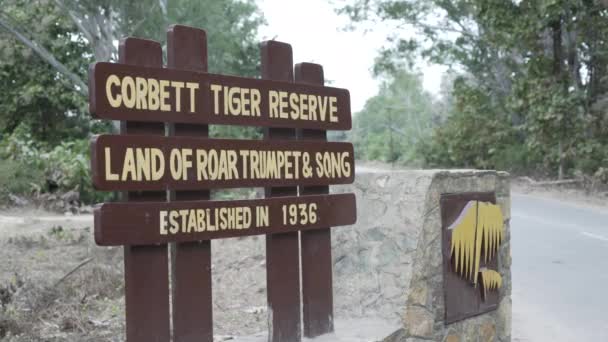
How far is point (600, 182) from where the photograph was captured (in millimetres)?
20016

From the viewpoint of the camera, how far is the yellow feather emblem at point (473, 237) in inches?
231

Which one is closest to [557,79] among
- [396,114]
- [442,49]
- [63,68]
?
[442,49]

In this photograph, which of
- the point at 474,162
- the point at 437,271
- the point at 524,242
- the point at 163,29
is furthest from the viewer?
the point at 474,162

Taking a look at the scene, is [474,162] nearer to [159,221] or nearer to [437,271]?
[437,271]

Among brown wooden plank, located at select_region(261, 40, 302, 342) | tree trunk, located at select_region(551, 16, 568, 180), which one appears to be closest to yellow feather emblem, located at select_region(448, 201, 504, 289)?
brown wooden plank, located at select_region(261, 40, 302, 342)

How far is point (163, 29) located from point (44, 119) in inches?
388

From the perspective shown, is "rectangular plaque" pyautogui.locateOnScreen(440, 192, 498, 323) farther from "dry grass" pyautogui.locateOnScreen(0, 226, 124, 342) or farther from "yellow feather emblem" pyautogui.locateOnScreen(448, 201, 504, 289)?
"dry grass" pyautogui.locateOnScreen(0, 226, 124, 342)

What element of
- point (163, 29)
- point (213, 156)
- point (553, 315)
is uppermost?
point (163, 29)

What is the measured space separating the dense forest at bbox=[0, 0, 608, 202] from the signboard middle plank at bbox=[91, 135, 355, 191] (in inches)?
356

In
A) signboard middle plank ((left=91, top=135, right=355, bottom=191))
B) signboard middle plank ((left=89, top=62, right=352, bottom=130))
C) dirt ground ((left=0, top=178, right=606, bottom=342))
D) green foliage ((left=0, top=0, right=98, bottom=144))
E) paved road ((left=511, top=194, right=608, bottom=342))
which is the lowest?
paved road ((left=511, top=194, right=608, bottom=342))

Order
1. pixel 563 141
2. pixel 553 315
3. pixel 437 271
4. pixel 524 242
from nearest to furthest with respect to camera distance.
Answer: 1. pixel 437 271
2. pixel 553 315
3. pixel 524 242
4. pixel 563 141

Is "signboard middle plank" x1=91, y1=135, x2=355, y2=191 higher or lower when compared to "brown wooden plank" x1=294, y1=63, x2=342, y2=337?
higher

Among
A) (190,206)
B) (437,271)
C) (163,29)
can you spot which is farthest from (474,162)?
(190,206)

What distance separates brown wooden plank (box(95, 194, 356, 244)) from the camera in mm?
3895
